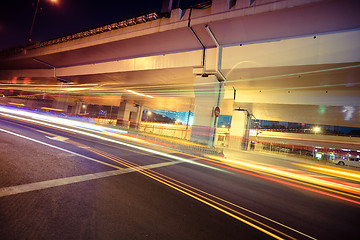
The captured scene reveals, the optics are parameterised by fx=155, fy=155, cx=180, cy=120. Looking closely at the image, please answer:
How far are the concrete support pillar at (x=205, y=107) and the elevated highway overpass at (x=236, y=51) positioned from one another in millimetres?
74

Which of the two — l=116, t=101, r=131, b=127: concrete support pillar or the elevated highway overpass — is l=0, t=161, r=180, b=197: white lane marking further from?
l=116, t=101, r=131, b=127: concrete support pillar

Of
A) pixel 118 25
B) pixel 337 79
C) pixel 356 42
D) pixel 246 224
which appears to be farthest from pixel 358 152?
pixel 118 25

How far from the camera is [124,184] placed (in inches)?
169

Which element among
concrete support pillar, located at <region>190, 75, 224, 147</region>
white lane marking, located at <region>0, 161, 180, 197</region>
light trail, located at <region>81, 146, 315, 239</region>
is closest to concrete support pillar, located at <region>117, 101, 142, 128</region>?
concrete support pillar, located at <region>190, 75, 224, 147</region>

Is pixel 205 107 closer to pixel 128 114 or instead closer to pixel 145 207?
pixel 145 207

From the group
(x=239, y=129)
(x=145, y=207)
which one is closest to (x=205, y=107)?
(x=145, y=207)

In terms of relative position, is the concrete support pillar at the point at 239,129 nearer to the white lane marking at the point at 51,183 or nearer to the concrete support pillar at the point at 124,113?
the white lane marking at the point at 51,183

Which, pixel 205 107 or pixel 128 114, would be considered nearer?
pixel 205 107

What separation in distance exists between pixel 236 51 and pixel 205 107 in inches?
171

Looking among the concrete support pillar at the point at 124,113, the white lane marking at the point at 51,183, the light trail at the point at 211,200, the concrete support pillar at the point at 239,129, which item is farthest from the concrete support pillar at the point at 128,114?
the light trail at the point at 211,200

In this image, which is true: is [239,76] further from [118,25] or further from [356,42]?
[118,25]

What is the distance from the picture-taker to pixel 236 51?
9766 millimetres

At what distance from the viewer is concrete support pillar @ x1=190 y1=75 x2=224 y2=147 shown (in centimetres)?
1140

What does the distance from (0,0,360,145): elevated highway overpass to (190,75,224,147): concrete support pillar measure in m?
0.07
